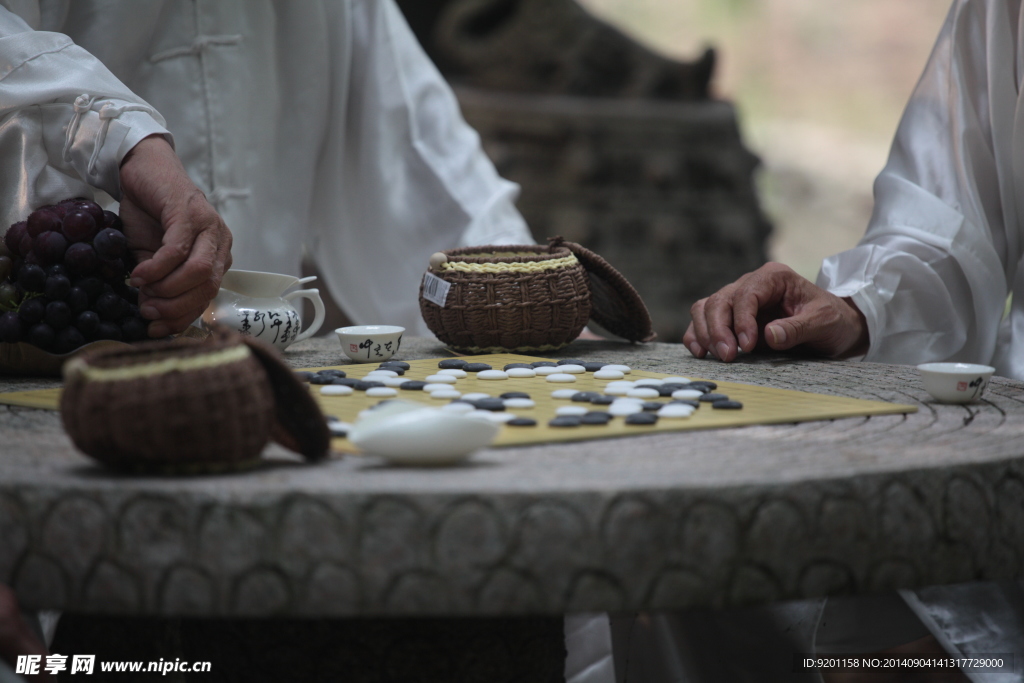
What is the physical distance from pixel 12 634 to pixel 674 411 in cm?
74

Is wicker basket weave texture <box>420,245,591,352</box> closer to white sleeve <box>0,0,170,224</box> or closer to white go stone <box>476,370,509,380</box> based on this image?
white go stone <box>476,370,509,380</box>

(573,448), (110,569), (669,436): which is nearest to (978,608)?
(669,436)

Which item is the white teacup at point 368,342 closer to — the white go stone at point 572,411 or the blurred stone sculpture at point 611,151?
the white go stone at point 572,411

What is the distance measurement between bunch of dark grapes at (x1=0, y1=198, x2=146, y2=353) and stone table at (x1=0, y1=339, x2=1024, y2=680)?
1.94 feet

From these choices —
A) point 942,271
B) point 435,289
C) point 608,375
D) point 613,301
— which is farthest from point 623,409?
point 942,271

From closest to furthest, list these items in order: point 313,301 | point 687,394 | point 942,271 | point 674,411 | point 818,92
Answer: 1. point 674,411
2. point 687,394
3. point 313,301
4. point 942,271
5. point 818,92

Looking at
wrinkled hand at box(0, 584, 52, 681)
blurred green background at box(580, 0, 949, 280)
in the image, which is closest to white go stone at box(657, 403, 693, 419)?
wrinkled hand at box(0, 584, 52, 681)

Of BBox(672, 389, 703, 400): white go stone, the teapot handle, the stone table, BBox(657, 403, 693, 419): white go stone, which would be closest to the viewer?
the stone table

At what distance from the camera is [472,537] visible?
783 millimetres

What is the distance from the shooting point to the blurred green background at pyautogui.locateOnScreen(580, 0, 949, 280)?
7980 mm

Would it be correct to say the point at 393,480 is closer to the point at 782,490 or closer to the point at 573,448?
the point at 573,448

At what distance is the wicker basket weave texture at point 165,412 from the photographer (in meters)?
0.82

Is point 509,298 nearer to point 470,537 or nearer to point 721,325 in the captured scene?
point 721,325

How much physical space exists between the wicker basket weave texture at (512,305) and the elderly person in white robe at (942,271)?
26 cm
